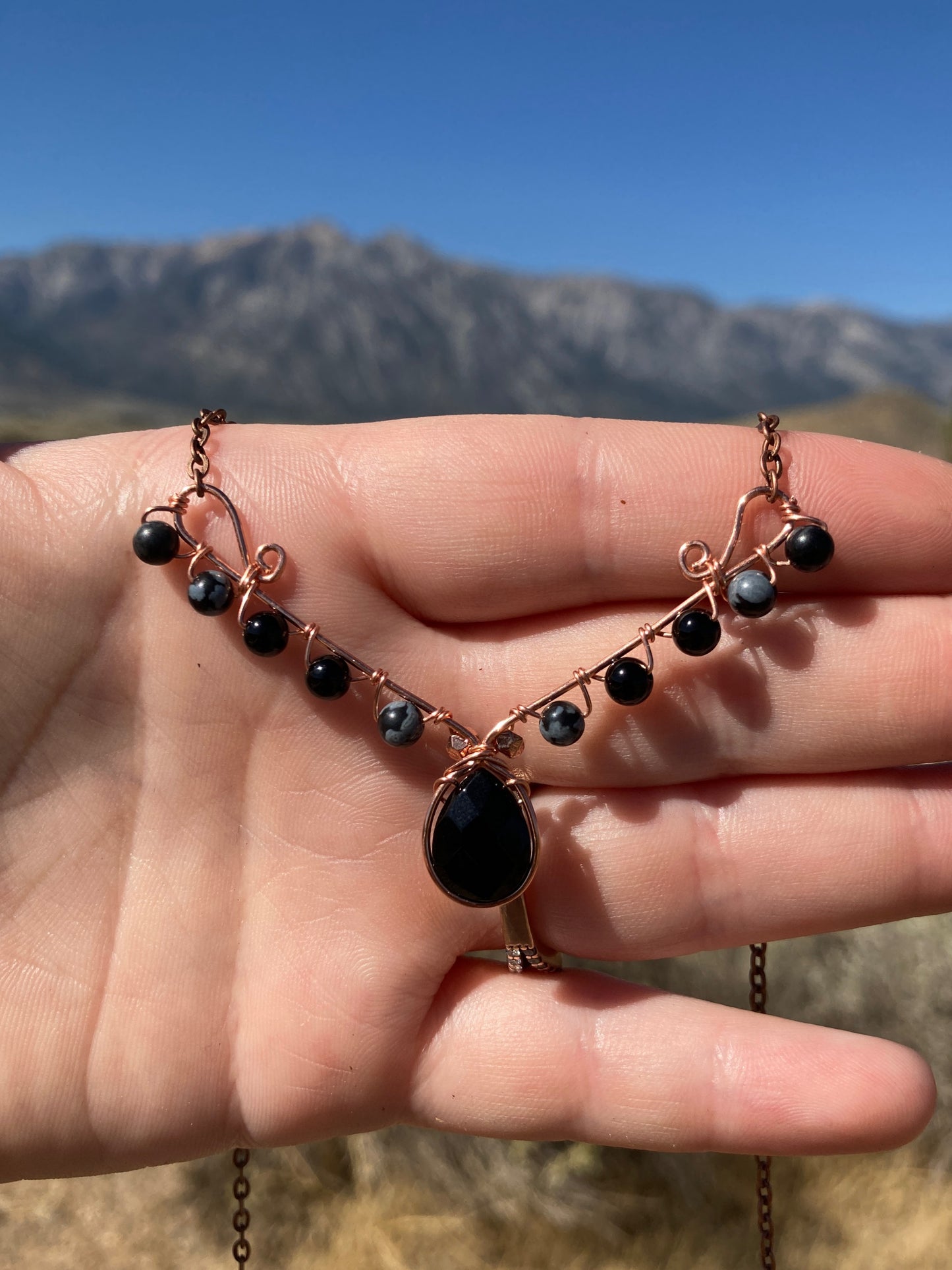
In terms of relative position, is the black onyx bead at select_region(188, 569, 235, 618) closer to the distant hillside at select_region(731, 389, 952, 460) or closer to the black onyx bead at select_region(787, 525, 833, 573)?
the black onyx bead at select_region(787, 525, 833, 573)

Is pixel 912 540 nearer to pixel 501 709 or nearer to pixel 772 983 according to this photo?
pixel 501 709

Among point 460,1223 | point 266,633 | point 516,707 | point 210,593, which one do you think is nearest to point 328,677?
point 266,633

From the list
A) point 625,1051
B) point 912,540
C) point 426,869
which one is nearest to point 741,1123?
point 625,1051

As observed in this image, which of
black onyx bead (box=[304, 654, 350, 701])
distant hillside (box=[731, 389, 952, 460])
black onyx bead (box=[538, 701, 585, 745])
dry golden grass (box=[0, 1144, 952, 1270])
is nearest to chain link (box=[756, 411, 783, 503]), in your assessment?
black onyx bead (box=[538, 701, 585, 745])

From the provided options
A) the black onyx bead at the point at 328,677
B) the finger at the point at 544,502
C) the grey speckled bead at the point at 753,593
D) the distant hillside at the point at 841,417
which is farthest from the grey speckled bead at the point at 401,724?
the distant hillside at the point at 841,417

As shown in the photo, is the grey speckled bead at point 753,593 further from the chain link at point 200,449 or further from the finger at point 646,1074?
the chain link at point 200,449

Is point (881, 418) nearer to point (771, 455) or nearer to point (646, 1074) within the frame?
point (771, 455)
